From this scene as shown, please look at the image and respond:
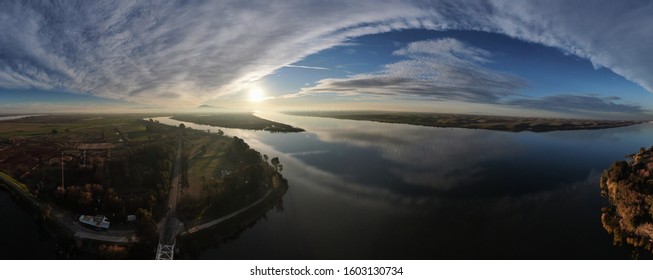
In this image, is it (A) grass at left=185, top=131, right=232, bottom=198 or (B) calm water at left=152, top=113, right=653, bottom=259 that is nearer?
(B) calm water at left=152, top=113, right=653, bottom=259

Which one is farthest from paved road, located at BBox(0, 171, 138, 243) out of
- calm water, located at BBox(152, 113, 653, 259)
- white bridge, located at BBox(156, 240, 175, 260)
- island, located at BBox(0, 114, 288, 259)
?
calm water, located at BBox(152, 113, 653, 259)

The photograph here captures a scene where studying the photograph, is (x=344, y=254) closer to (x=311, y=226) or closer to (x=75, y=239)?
(x=311, y=226)

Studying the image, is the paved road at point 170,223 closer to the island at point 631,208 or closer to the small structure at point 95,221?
the small structure at point 95,221

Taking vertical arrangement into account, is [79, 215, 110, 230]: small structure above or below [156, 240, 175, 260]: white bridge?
above

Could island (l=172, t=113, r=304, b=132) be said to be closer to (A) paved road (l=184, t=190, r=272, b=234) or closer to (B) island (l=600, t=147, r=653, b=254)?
(A) paved road (l=184, t=190, r=272, b=234)

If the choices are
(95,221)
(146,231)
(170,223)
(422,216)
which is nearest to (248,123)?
(95,221)

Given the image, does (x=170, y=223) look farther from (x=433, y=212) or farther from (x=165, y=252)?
(x=433, y=212)

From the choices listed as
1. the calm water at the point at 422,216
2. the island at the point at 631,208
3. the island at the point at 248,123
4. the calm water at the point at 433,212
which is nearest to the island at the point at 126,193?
the calm water at the point at 422,216
